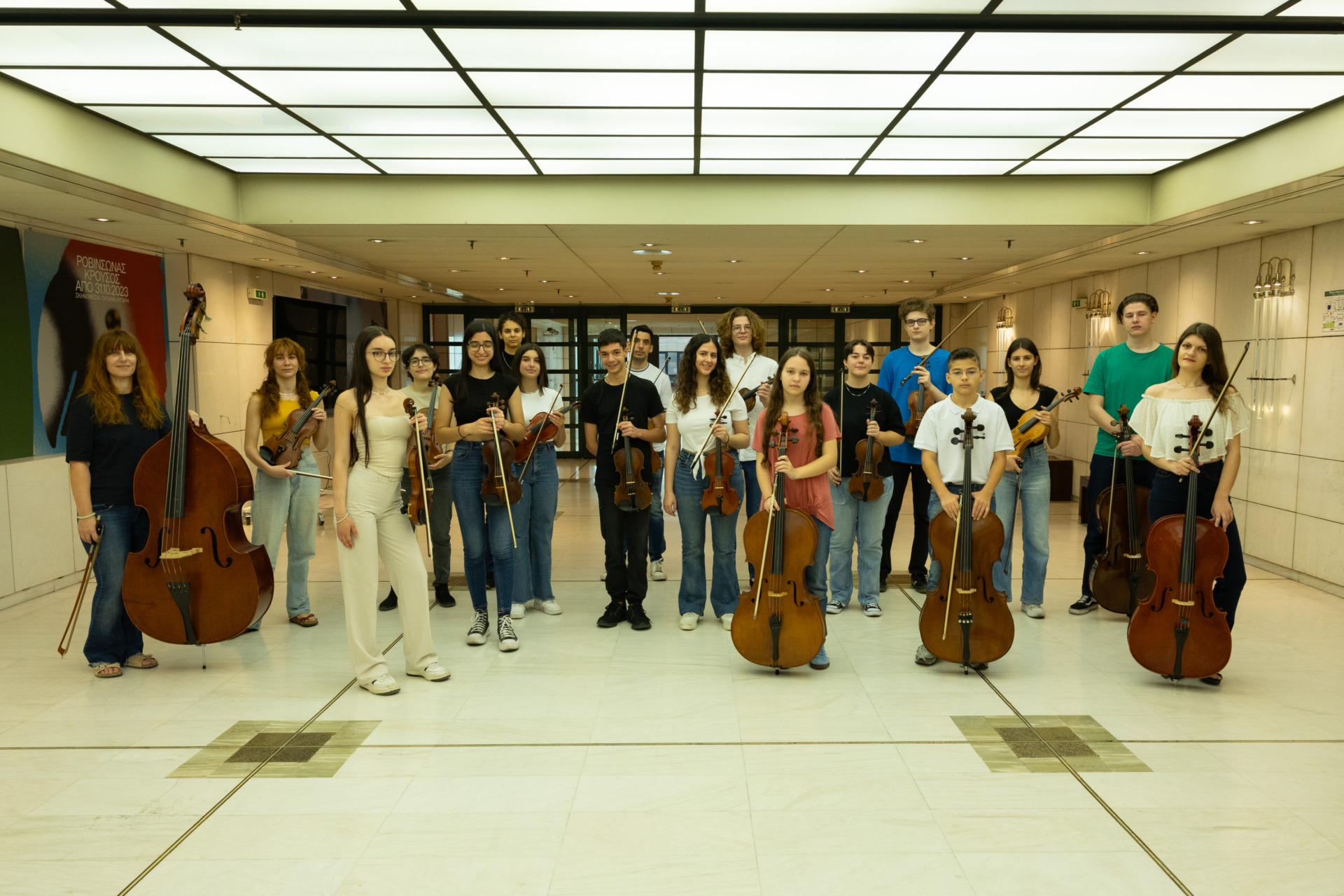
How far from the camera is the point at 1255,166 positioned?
529 cm

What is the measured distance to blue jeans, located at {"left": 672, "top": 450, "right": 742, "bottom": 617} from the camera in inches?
172

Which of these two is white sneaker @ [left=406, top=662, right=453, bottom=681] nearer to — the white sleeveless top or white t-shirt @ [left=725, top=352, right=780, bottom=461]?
white t-shirt @ [left=725, top=352, right=780, bottom=461]

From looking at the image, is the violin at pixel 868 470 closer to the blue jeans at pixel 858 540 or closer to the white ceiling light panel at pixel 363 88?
the blue jeans at pixel 858 540

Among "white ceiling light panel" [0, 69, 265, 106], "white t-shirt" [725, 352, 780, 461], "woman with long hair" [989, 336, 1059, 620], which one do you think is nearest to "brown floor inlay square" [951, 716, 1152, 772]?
"woman with long hair" [989, 336, 1059, 620]

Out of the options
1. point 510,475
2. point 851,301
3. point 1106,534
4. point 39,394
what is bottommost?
point 1106,534

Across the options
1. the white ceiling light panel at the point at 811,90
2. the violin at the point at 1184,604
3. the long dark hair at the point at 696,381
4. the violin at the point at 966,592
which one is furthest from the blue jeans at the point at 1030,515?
the white ceiling light panel at the point at 811,90

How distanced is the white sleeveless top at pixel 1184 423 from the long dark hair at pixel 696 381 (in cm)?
194

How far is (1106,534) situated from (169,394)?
276 inches

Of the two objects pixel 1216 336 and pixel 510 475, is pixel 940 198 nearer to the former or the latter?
pixel 1216 336

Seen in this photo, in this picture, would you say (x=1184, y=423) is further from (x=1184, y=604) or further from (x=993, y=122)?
(x=993, y=122)

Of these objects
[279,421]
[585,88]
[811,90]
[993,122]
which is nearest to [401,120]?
[585,88]

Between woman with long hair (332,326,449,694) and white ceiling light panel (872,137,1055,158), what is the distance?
360 cm

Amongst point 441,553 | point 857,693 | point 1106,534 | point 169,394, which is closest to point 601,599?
point 441,553

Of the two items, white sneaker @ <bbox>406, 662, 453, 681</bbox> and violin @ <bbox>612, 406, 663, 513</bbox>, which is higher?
violin @ <bbox>612, 406, 663, 513</bbox>
